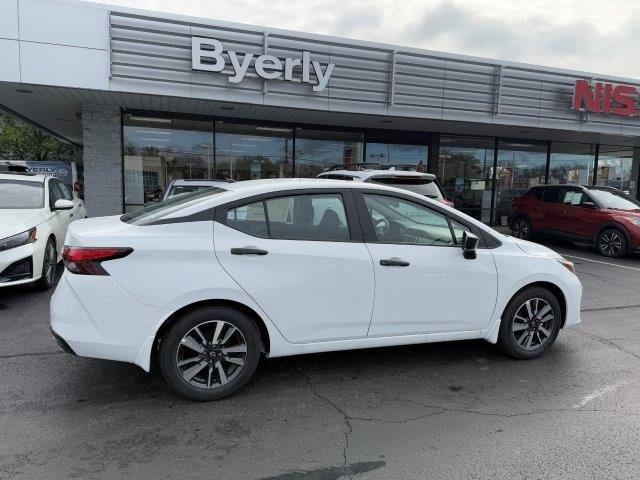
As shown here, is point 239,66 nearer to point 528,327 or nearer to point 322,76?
point 322,76

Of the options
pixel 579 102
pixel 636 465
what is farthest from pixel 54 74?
pixel 579 102

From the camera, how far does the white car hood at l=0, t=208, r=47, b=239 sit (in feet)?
19.2

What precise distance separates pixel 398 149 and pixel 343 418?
511 inches

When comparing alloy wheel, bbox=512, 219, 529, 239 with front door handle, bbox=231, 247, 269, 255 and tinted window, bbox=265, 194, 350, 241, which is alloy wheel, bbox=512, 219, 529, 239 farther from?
front door handle, bbox=231, 247, 269, 255

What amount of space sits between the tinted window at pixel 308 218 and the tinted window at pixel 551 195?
34.0 feet

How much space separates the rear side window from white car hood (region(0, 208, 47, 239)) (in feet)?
12.4

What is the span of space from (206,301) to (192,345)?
0.32m

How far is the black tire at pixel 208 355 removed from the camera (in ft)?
11.1

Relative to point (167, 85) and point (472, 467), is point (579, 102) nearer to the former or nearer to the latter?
point (167, 85)

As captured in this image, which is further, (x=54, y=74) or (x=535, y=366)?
(x=54, y=74)

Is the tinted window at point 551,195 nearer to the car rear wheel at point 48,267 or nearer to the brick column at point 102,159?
the brick column at point 102,159

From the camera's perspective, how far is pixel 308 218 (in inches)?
149

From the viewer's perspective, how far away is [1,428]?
3133mm

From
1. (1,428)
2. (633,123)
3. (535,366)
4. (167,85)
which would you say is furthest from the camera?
(633,123)
